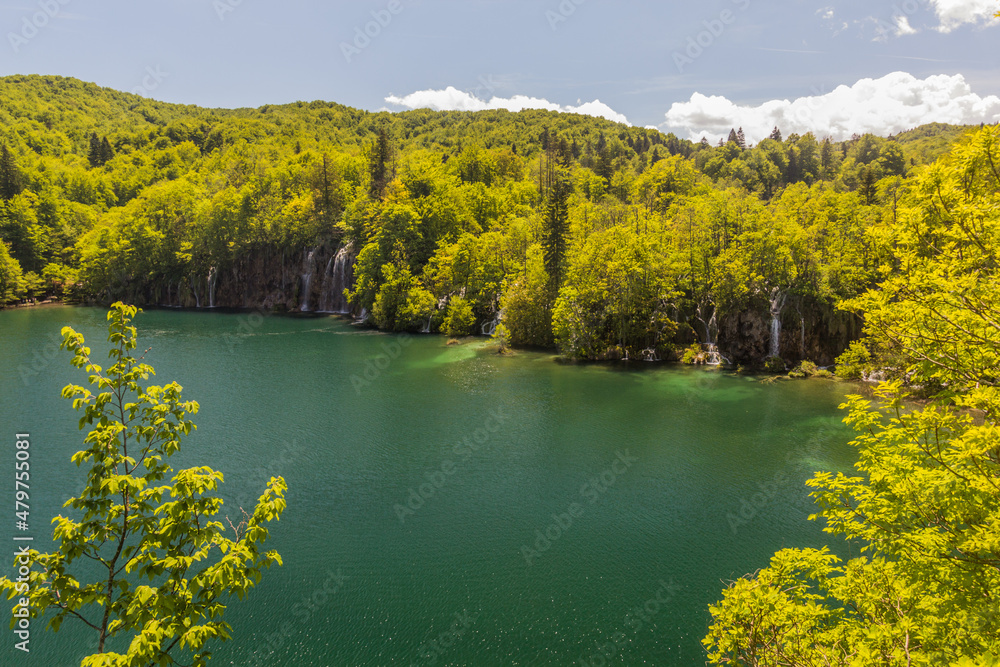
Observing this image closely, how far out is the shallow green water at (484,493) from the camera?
15188 mm

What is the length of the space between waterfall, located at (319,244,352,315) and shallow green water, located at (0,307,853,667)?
33268 mm

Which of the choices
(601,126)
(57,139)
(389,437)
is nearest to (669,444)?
(389,437)

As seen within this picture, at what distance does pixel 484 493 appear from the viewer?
2369 centimetres

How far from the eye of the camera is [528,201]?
8581 cm

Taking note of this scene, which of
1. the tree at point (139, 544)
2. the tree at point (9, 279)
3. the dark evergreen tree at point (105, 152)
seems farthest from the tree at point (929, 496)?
the dark evergreen tree at point (105, 152)

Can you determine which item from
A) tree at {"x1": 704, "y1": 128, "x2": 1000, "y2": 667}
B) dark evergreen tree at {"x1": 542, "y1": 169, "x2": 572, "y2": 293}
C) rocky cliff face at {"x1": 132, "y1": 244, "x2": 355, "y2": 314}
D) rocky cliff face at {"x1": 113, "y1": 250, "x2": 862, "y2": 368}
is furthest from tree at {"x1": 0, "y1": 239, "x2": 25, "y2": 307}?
tree at {"x1": 704, "y1": 128, "x2": 1000, "y2": 667}

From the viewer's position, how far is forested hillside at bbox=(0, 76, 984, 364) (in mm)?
46719

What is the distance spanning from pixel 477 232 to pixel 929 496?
69291 millimetres

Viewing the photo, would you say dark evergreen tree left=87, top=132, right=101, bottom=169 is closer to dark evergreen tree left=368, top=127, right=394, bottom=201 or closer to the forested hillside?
the forested hillside

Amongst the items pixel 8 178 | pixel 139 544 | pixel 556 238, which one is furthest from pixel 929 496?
pixel 8 178

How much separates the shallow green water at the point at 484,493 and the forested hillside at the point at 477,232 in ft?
26.7

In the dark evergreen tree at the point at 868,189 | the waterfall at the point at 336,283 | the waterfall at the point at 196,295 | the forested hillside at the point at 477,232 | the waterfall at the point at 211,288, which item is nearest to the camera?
the forested hillside at the point at 477,232

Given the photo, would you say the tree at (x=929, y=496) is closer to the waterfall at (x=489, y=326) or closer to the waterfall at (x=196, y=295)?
the waterfall at (x=489, y=326)

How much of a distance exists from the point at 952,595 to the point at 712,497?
14.9m
